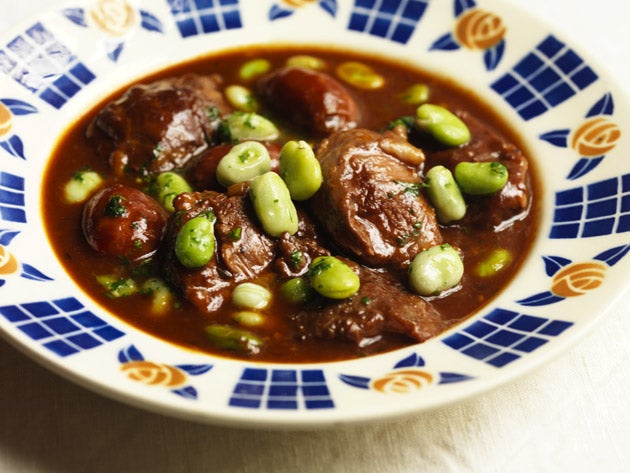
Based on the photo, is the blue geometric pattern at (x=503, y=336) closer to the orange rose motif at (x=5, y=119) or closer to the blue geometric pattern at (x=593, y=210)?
the blue geometric pattern at (x=593, y=210)

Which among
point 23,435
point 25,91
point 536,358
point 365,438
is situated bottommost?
point 23,435

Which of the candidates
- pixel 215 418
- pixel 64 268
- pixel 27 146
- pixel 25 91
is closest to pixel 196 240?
pixel 64 268

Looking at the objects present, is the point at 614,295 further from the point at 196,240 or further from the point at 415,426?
the point at 196,240

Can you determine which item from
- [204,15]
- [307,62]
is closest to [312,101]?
[307,62]

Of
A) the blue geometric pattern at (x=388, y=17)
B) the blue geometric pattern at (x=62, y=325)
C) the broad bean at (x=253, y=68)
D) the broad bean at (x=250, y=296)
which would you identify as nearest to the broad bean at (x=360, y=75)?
the blue geometric pattern at (x=388, y=17)

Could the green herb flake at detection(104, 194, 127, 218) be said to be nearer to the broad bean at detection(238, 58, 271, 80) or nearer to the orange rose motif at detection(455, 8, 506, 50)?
the broad bean at detection(238, 58, 271, 80)

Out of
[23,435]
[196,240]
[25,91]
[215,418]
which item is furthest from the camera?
[25,91]
